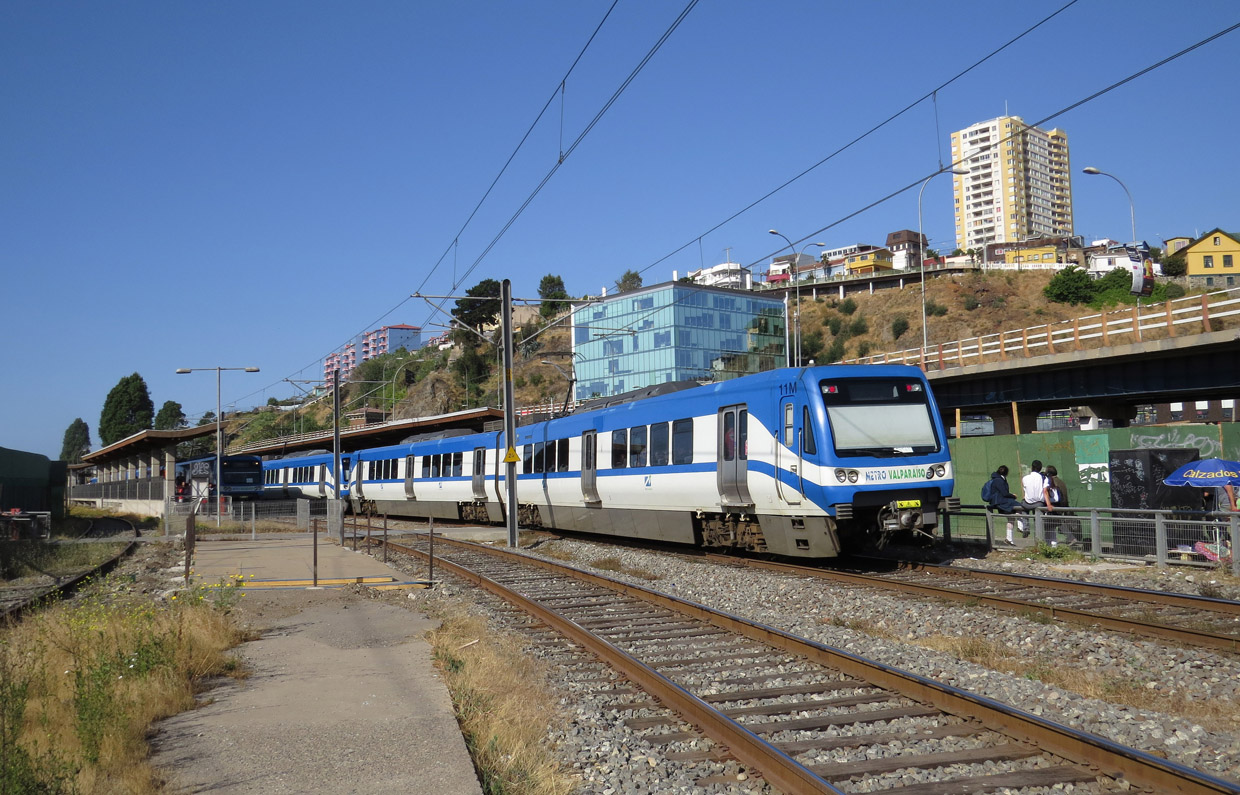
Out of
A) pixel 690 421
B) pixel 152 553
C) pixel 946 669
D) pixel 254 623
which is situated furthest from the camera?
pixel 152 553

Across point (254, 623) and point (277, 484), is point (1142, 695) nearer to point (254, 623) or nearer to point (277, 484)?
point (254, 623)

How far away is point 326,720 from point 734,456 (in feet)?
33.7

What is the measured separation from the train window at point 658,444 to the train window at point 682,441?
0.30m

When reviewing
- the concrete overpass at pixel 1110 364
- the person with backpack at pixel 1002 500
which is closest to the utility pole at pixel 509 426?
the person with backpack at pixel 1002 500

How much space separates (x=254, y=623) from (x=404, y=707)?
18.5ft

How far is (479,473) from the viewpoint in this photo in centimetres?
3022

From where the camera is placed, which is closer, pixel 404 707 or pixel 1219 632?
pixel 404 707

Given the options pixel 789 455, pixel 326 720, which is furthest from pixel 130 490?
pixel 326 720

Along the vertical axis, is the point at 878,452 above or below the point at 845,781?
above

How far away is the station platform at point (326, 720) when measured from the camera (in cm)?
562

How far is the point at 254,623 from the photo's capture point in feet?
40.0

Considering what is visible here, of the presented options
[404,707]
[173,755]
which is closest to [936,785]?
[404,707]

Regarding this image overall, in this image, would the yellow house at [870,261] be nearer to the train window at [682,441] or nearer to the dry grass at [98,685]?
the train window at [682,441]

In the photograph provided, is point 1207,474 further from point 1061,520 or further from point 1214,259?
point 1214,259
